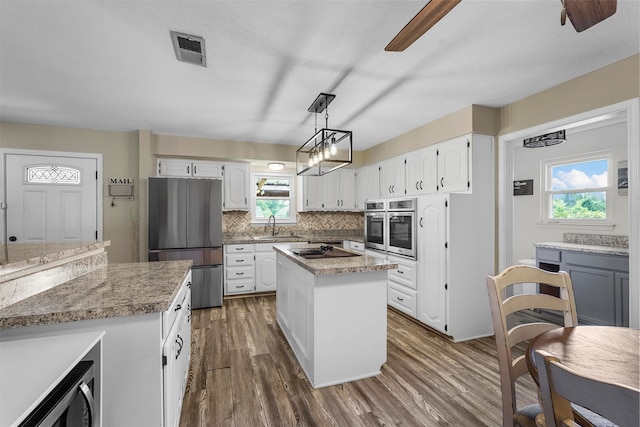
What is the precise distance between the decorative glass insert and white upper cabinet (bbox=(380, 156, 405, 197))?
4368 millimetres

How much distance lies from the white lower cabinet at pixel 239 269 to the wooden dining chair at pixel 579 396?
409 centimetres

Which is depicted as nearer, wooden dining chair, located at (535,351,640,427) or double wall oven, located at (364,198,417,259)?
wooden dining chair, located at (535,351,640,427)

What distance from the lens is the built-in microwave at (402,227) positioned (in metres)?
3.35

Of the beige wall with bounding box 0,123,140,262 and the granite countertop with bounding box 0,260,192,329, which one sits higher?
the beige wall with bounding box 0,123,140,262

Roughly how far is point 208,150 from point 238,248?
1.58 metres

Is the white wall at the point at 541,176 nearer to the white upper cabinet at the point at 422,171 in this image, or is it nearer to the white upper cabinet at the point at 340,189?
the white upper cabinet at the point at 422,171

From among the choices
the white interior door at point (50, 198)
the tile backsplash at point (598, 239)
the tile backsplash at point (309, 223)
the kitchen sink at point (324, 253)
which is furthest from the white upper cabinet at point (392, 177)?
the white interior door at point (50, 198)

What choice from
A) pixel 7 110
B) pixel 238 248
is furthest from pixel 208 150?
pixel 7 110

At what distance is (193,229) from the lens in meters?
3.90

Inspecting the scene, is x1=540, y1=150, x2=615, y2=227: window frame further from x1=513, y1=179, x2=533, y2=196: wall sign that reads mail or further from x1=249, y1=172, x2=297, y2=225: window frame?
x1=249, y1=172, x2=297, y2=225: window frame

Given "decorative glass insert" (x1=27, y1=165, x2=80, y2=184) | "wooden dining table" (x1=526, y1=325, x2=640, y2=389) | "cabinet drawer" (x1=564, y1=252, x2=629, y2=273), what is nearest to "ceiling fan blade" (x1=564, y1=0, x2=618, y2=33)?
"wooden dining table" (x1=526, y1=325, x2=640, y2=389)

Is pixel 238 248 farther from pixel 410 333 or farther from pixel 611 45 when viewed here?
pixel 611 45

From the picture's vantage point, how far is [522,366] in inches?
51.1

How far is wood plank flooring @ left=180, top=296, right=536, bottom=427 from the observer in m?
1.79
